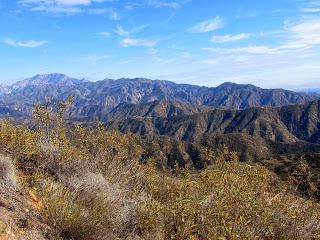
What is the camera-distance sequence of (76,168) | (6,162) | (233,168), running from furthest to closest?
(233,168)
(76,168)
(6,162)

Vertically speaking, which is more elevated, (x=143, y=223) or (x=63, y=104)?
(x=63, y=104)

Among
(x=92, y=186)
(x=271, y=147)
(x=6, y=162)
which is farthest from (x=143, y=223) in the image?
(x=271, y=147)

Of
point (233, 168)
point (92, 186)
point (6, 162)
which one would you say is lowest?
point (233, 168)

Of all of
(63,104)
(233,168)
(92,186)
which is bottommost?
(233,168)

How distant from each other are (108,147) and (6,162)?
769 cm

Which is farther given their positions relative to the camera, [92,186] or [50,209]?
[92,186]

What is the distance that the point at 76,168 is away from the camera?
39.4ft

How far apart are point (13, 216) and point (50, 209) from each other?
1.33 metres

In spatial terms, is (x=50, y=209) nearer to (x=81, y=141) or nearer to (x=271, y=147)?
(x=81, y=141)

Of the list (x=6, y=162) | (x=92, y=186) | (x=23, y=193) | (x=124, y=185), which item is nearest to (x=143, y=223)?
(x=92, y=186)

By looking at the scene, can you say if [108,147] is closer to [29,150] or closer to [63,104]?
[29,150]

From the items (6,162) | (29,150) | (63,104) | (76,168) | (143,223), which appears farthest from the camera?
(63,104)

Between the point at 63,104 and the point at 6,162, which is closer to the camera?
the point at 6,162

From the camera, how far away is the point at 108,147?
16297 millimetres
